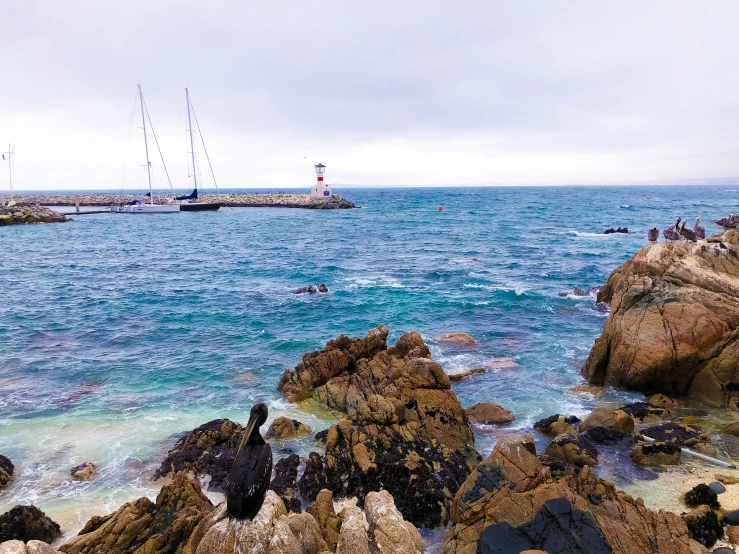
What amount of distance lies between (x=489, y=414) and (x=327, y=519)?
916 centimetres

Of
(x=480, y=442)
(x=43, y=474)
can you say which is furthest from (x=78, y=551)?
(x=480, y=442)

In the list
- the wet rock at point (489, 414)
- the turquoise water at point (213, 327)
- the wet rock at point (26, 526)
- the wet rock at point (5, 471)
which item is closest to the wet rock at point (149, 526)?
the wet rock at point (26, 526)

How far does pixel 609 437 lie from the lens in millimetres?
14398

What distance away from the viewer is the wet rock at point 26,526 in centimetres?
1021

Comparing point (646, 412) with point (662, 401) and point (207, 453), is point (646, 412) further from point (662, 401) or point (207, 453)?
point (207, 453)

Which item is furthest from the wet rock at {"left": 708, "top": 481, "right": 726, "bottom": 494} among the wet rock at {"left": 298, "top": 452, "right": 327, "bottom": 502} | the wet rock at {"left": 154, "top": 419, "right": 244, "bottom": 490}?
the wet rock at {"left": 154, "top": 419, "right": 244, "bottom": 490}

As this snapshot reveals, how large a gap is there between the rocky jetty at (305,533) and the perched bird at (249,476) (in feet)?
0.66

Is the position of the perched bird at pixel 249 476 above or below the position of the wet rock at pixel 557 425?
above

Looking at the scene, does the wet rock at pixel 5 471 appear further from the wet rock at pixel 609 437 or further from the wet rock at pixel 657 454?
the wet rock at pixel 657 454

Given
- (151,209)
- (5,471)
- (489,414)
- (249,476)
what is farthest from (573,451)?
(151,209)

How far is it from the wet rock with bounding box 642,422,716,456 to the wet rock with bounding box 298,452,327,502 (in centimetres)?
999

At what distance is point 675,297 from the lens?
18.5 meters

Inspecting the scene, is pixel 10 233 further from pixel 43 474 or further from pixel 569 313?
pixel 569 313

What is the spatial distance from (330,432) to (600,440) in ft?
26.6
